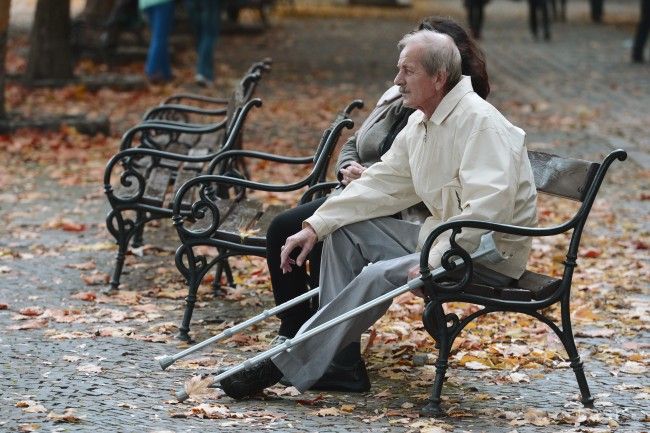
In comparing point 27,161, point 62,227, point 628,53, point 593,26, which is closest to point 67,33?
point 27,161

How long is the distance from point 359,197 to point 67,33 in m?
11.3

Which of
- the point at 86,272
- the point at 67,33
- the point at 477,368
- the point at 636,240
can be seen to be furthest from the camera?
the point at 67,33

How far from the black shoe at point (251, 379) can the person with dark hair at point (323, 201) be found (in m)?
0.29

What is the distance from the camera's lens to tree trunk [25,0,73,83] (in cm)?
1669

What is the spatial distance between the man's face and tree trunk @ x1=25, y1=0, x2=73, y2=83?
11366mm

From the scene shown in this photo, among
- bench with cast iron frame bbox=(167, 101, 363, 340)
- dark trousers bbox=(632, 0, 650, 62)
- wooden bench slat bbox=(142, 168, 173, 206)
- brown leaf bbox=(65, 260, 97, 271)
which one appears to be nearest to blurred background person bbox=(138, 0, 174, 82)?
dark trousers bbox=(632, 0, 650, 62)

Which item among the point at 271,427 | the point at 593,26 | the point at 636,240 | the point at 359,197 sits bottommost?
the point at 593,26

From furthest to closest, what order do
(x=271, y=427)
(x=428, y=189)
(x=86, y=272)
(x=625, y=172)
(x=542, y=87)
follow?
(x=542, y=87), (x=625, y=172), (x=86, y=272), (x=428, y=189), (x=271, y=427)

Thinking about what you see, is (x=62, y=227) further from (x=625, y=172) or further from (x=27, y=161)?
(x=625, y=172)

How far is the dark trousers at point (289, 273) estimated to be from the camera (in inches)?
250

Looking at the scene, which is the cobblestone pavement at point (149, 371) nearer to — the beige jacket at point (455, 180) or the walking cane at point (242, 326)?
the walking cane at point (242, 326)

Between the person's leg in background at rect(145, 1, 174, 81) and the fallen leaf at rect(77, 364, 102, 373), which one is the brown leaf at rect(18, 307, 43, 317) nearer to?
the fallen leaf at rect(77, 364, 102, 373)

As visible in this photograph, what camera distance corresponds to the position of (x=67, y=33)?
1688 centimetres

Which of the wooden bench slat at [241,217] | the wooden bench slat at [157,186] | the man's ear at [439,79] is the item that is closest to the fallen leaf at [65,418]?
the wooden bench slat at [241,217]
